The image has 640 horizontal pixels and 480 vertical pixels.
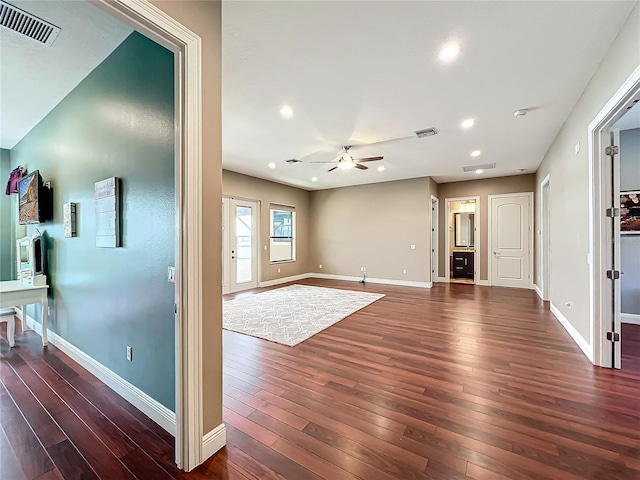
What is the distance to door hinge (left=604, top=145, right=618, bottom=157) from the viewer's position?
8.55 ft

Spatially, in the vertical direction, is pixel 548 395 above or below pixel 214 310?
below

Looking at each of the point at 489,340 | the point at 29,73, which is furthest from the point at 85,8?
the point at 489,340

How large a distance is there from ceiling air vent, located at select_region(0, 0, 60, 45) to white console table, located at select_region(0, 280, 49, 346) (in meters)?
2.49

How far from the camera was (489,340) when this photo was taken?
3.38 meters

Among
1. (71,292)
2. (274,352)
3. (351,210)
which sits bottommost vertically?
(274,352)

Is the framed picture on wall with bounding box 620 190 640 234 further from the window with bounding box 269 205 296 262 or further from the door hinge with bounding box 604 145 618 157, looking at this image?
the window with bounding box 269 205 296 262

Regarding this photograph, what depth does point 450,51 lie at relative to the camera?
7.58ft

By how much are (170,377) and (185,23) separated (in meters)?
2.15

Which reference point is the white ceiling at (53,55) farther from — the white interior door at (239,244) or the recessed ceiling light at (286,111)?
the white interior door at (239,244)

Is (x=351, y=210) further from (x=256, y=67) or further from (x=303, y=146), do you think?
(x=256, y=67)

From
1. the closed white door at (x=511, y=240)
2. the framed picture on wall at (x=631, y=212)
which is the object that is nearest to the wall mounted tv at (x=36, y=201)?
the framed picture on wall at (x=631, y=212)

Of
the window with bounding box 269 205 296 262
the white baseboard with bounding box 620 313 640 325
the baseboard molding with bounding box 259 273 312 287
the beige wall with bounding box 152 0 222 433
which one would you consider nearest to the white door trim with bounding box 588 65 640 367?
the white baseboard with bounding box 620 313 640 325

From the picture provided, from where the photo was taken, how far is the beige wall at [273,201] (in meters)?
6.70

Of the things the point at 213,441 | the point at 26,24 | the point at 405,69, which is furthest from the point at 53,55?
the point at 213,441
